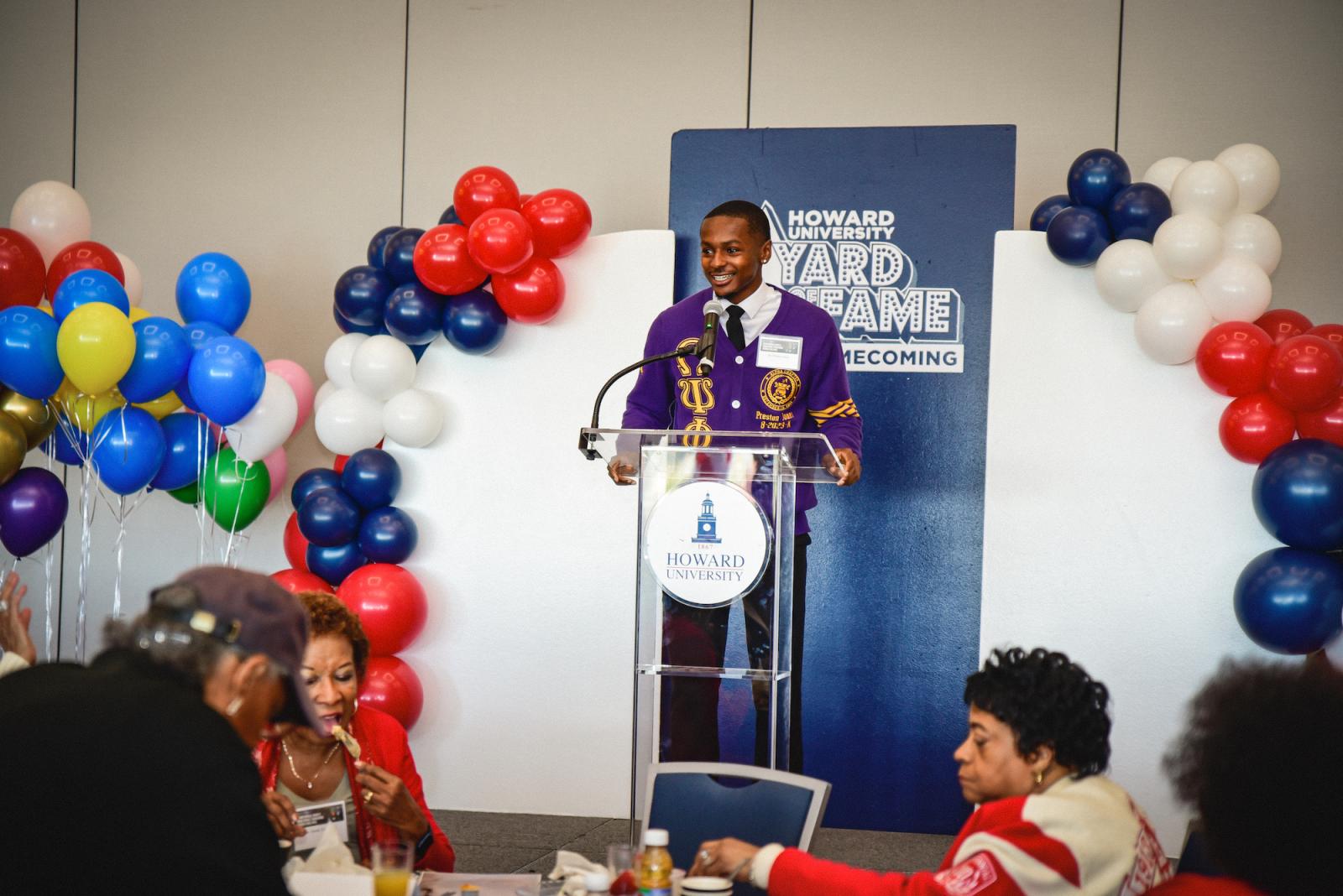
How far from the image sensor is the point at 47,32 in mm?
6238

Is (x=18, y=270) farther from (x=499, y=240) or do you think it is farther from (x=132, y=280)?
(x=499, y=240)

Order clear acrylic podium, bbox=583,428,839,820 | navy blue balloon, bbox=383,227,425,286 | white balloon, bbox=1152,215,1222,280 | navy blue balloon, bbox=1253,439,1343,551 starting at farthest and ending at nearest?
navy blue balloon, bbox=383,227,425,286
white balloon, bbox=1152,215,1222,280
navy blue balloon, bbox=1253,439,1343,551
clear acrylic podium, bbox=583,428,839,820

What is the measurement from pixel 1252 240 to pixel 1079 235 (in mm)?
558

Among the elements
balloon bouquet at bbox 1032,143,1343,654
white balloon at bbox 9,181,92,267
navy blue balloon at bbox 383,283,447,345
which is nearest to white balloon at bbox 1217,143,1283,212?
balloon bouquet at bbox 1032,143,1343,654

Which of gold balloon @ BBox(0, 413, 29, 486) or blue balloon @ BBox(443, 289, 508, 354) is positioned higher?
blue balloon @ BBox(443, 289, 508, 354)

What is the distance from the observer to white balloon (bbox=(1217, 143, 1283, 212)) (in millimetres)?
4430

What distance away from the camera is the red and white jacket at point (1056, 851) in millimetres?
1863

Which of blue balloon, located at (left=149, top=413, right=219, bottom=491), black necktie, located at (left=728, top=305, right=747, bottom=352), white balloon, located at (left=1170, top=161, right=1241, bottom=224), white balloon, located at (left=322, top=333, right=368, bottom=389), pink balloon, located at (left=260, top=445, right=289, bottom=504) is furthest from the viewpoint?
pink balloon, located at (left=260, top=445, right=289, bottom=504)

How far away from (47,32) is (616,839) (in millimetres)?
4693

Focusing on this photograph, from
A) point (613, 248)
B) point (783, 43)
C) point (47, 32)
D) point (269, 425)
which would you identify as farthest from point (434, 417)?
point (47, 32)

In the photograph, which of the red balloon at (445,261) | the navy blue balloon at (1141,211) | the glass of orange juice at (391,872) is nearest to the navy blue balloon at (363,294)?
the red balloon at (445,261)

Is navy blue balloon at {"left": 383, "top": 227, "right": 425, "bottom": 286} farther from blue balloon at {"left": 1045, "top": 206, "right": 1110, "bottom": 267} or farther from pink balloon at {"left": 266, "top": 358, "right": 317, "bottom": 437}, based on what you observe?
blue balloon at {"left": 1045, "top": 206, "right": 1110, "bottom": 267}

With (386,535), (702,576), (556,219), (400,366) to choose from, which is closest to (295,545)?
(386,535)

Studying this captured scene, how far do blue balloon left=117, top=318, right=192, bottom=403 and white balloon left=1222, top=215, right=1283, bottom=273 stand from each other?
3.51 m
